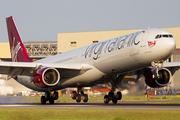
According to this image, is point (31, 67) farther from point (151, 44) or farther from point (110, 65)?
point (151, 44)

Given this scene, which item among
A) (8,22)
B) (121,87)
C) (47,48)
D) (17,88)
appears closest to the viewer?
(8,22)

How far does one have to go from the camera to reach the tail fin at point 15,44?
137 ft

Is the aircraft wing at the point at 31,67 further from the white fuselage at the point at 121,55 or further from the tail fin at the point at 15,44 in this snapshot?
the tail fin at the point at 15,44

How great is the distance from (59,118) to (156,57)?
1209cm

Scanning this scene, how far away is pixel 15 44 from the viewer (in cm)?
4266

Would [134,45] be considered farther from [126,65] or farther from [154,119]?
[154,119]

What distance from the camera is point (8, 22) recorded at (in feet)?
142

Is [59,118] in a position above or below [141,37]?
below

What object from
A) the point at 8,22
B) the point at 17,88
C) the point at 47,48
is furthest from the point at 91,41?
the point at 8,22

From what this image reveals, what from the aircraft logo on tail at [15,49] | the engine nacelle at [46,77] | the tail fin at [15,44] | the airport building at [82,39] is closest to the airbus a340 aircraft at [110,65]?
the engine nacelle at [46,77]

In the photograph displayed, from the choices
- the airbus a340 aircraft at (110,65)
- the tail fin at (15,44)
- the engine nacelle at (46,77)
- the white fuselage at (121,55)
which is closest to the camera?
the white fuselage at (121,55)

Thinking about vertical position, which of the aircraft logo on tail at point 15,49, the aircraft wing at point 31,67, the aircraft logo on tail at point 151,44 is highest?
the aircraft logo on tail at point 15,49

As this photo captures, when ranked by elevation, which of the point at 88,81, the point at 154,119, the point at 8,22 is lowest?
the point at 154,119

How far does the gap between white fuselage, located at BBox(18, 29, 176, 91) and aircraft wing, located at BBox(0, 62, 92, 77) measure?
0.73 meters
